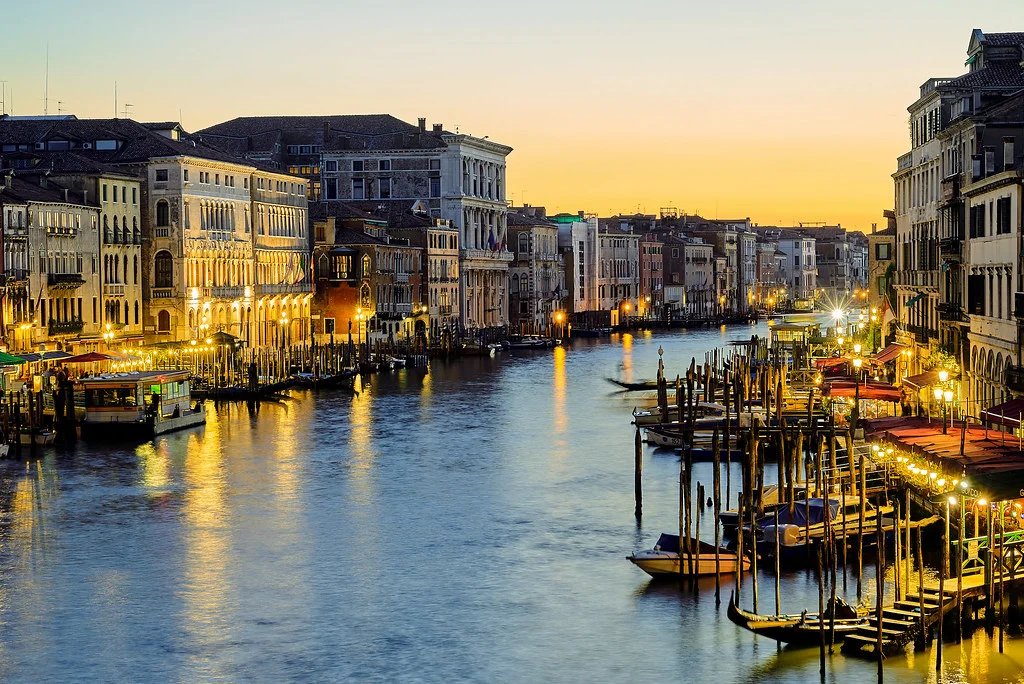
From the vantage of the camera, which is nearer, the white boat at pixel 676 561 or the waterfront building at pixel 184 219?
the white boat at pixel 676 561

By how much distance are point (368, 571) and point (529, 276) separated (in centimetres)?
7228

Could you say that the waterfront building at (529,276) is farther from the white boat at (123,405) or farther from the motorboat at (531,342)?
the white boat at (123,405)

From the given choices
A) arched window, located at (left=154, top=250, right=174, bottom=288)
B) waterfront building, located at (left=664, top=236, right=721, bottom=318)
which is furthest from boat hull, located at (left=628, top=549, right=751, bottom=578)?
waterfront building, located at (left=664, top=236, right=721, bottom=318)

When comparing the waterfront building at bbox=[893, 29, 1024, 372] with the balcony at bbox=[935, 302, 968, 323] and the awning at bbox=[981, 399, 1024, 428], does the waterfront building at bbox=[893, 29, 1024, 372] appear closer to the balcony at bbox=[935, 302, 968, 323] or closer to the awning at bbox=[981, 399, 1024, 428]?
the balcony at bbox=[935, 302, 968, 323]

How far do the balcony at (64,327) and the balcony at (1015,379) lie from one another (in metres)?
29.3

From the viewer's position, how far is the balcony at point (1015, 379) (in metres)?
27.2

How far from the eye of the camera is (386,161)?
8506cm

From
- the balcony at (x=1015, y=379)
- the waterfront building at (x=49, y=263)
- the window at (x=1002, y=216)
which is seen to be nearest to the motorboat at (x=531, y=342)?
the waterfront building at (x=49, y=263)

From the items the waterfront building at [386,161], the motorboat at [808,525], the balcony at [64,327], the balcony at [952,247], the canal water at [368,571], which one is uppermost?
the waterfront building at [386,161]

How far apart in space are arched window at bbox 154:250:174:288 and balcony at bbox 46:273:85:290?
21.7ft

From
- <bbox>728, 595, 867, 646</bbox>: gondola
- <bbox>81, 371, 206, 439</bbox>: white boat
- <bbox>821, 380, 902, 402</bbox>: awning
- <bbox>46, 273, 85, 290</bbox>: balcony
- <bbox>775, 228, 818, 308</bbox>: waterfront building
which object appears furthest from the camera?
<bbox>775, 228, 818, 308</bbox>: waterfront building

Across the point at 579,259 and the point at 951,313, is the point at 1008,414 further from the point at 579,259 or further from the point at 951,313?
the point at 579,259

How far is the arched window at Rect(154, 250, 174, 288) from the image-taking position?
5781 centimetres

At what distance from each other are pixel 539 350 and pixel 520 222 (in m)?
15.6
